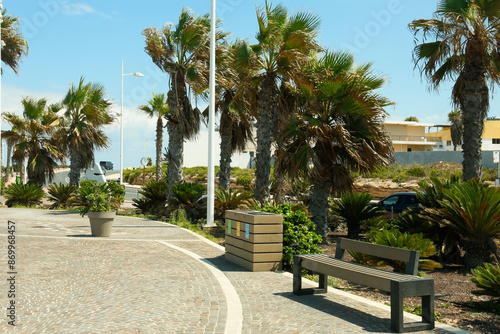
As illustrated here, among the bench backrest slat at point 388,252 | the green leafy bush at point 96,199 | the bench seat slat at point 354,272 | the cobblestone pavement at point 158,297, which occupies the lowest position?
the cobblestone pavement at point 158,297

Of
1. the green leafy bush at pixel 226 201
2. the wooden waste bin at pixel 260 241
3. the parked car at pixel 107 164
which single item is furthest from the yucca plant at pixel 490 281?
the parked car at pixel 107 164

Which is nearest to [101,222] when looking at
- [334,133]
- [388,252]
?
[334,133]

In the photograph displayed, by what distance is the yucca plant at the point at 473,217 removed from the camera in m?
9.09

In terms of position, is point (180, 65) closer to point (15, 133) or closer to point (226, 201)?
point (226, 201)

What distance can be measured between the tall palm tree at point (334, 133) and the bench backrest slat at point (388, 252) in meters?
6.10

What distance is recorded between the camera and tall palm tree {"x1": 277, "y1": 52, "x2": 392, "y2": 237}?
43.1 ft

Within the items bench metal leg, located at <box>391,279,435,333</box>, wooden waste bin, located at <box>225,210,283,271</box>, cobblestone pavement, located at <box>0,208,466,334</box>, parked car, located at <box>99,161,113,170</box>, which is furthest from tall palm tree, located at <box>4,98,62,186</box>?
parked car, located at <box>99,161,113,170</box>

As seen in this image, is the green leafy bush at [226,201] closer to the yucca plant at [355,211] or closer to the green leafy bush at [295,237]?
the yucca plant at [355,211]

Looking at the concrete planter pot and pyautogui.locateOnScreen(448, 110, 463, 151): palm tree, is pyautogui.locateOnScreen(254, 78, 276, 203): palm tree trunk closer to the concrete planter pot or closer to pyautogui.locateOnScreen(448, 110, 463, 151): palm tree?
the concrete planter pot

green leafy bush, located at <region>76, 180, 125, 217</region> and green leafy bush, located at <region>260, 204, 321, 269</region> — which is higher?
green leafy bush, located at <region>76, 180, 125, 217</region>

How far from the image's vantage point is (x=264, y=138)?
52.5ft

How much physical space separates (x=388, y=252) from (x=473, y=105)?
36.2ft

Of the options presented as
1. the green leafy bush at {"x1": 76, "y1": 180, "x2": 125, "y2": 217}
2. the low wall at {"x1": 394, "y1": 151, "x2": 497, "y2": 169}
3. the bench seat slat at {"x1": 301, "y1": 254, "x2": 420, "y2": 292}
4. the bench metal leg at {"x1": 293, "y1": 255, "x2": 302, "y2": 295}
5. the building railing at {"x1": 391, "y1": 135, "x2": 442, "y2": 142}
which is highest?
the building railing at {"x1": 391, "y1": 135, "x2": 442, "y2": 142}

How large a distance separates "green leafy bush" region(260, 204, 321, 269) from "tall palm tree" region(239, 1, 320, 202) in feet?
21.9
